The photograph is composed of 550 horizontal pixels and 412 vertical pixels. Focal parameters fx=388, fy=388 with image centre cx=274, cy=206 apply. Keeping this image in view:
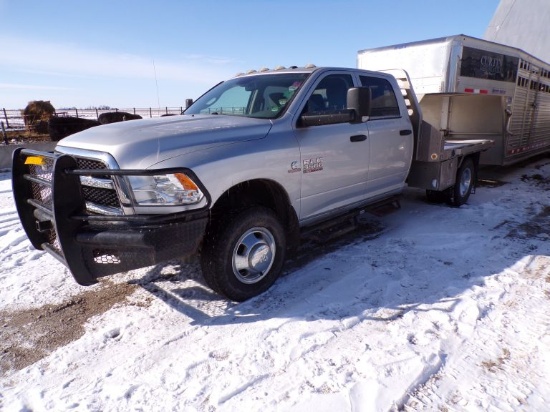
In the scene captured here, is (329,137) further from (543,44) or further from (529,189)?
(543,44)

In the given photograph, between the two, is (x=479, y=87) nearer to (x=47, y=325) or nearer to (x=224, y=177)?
(x=224, y=177)

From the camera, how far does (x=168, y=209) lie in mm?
2713

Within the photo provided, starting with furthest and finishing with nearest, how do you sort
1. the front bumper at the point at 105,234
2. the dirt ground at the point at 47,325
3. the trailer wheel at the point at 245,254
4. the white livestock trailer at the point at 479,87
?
1. the white livestock trailer at the point at 479,87
2. the trailer wheel at the point at 245,254
3. the dirt ground at the point at 47,325
4. the front bumper at the point at 105,234

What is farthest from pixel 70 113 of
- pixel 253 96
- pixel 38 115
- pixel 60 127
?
pixel 253 96

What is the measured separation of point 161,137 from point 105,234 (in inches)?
31.2

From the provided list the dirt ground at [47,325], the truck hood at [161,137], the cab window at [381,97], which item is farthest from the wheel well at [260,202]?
the cab window at [381,97]

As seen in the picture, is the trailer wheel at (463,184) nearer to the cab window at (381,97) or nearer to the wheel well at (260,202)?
the cab window at (381,97)

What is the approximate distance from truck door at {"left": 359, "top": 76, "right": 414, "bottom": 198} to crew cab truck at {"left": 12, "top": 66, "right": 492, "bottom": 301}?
2cm

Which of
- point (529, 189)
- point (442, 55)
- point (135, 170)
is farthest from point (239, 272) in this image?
point (529, 189)

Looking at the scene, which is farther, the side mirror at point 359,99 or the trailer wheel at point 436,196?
the trailer wheel at point 436,196

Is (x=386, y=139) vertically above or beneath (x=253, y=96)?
beneath

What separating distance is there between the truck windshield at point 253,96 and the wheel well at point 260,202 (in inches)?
26.3

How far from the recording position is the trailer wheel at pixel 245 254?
3.07 metres

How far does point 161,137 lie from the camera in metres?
2.83
